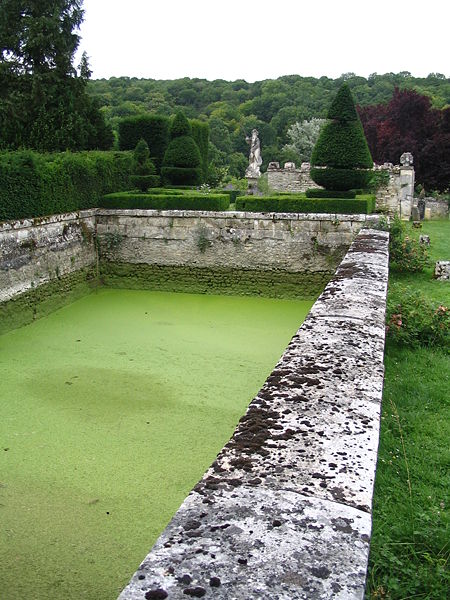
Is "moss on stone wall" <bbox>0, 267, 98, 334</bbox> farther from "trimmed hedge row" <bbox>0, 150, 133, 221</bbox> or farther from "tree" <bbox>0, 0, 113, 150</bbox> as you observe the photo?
"tree" <bbox>0, 0, 113, 150</bbox>

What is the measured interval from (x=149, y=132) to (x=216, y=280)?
791 centimetres

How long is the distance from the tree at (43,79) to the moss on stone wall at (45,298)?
7.13 metres

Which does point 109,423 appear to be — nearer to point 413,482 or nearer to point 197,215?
point 413,482

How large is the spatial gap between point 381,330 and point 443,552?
170 cm

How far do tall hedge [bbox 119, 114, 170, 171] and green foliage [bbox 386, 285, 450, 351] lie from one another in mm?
13745

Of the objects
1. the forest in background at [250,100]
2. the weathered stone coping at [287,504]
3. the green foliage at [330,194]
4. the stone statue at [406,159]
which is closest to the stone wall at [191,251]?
the green foliage at [330,194]

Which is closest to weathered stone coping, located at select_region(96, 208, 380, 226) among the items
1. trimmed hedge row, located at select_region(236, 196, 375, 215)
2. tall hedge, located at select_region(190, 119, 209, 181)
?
trimmed hedge row, located at select_region(236, 196, 375, 215)

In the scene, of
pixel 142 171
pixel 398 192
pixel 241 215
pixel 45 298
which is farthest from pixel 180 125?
pixel 398 192

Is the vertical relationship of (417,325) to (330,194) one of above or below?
below

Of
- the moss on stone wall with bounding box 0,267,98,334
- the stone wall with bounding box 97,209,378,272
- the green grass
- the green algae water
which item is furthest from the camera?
the stone wall with bounding box 97,209,378,272

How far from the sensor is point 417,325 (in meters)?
6.05

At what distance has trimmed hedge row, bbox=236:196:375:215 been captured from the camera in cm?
1271

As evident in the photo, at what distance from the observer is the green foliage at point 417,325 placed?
231 inches

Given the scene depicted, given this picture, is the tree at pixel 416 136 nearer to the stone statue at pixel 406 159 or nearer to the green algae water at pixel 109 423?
the stone statue at pixel 406 159
